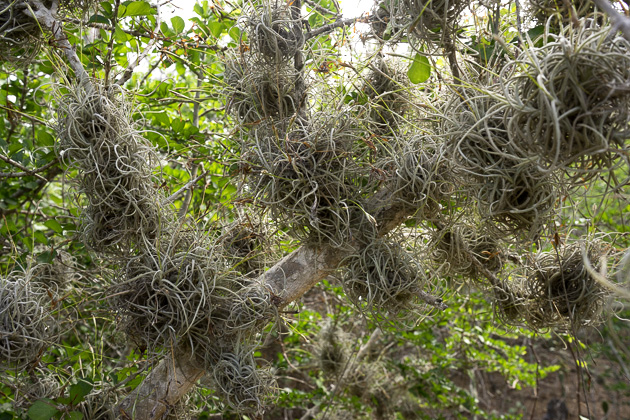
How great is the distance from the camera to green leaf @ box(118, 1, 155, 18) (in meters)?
1.15

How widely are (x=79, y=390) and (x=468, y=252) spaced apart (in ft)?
3.08

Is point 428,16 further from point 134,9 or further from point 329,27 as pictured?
point 134,9

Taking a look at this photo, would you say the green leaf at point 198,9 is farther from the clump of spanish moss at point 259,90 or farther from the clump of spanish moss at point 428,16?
the clump of spanish moss at point 428,16

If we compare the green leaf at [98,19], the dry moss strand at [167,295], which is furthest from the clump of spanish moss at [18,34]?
the dry moss strand at [167,295]

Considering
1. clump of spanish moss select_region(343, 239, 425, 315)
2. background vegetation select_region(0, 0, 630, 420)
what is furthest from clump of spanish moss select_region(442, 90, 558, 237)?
clump of spanish moss select_region(343, 239, 425, 315)

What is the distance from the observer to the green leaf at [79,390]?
1009 mm

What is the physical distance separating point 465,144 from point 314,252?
436 mm

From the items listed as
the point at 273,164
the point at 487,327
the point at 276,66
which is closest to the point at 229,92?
the point at 276,66

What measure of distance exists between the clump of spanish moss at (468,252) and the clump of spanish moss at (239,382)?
0.50m

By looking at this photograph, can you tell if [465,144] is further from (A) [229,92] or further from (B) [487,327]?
(B) [487,327]

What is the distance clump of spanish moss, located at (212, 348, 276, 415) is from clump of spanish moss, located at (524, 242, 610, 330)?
0.68m

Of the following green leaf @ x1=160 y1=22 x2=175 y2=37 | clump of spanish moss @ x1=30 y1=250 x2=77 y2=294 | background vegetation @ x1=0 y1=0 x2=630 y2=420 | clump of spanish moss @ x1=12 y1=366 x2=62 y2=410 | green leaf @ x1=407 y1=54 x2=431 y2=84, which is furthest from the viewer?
green leaf @ x1=160 y1=22 x2=175 y2=37

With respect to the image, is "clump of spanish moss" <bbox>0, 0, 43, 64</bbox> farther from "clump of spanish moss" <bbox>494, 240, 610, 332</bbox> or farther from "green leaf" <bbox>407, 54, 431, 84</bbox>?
"clump of spanish moss" <bbox>494, 240, 610, 332</bbox>

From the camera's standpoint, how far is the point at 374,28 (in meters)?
1.18
